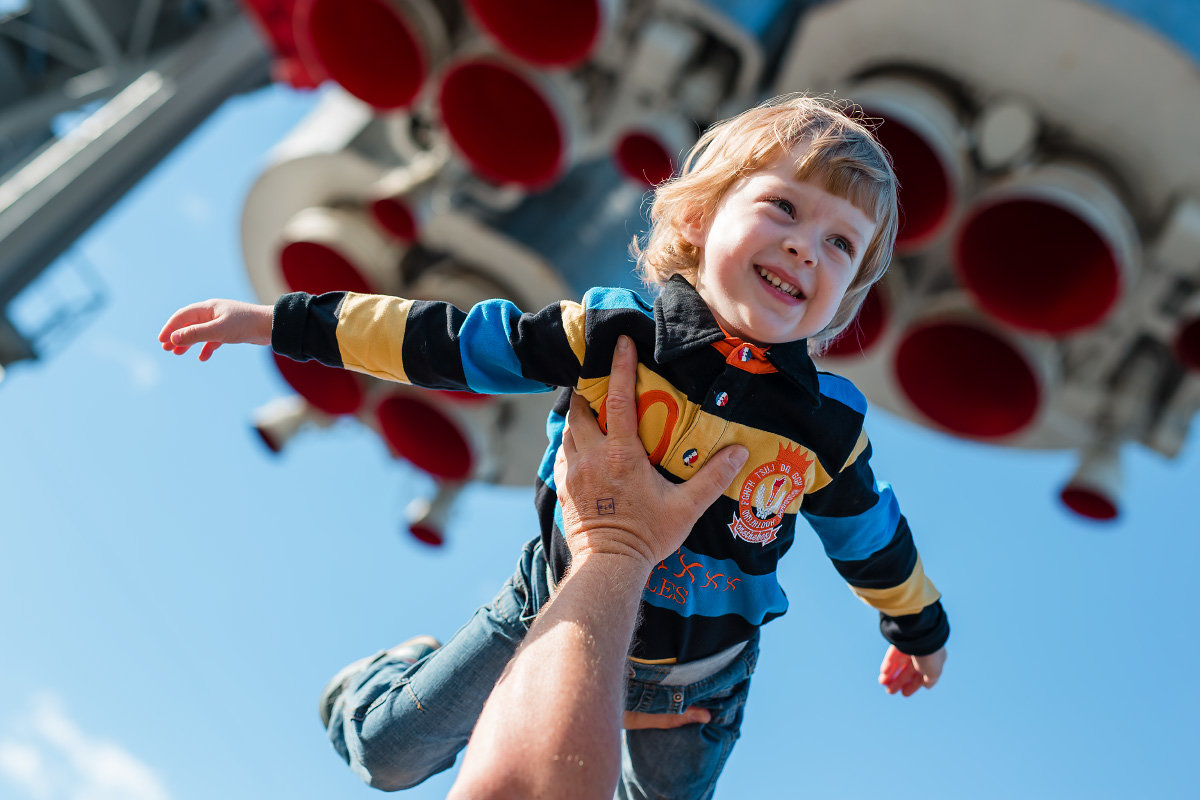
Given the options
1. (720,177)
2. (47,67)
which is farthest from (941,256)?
(47,67)

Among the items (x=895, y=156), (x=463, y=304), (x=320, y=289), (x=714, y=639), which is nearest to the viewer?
(x=714, y=639)

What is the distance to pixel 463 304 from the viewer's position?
5266mm

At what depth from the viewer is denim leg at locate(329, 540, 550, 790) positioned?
1.79 meters

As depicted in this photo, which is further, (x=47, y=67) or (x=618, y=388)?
(x=47, y=67)

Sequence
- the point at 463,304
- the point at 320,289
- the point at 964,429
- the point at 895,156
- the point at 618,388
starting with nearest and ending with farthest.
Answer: the point at 618,388 < the point at 895,156 < the point at 964,429 < the point at 463,304 < the point at 320,289

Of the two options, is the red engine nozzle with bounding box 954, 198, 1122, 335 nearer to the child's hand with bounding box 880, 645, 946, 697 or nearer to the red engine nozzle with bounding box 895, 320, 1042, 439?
the red engine nozzle with bounding box 895, 320, 1042, 439

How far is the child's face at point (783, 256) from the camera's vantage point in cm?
155

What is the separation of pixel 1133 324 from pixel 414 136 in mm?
4314

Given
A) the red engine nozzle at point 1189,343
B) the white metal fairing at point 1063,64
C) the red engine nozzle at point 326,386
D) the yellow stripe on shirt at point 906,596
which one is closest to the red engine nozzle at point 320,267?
the red engine nozzle at point 326,386

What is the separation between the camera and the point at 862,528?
1734 mm

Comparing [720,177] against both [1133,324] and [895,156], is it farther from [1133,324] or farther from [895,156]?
[1133,324]

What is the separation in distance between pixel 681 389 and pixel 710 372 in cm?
6

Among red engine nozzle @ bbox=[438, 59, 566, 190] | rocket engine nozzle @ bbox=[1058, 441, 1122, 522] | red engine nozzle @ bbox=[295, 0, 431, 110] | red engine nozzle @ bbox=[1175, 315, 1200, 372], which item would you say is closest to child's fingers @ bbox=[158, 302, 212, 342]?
red engine nozzle @ bbox=[438, 59, 566, 190]

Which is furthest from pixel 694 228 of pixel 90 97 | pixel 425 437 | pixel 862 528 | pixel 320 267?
pixel 90 97
